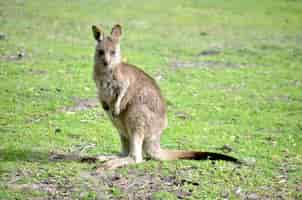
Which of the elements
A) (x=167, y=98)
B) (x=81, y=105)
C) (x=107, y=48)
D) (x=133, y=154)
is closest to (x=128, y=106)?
(x=133, y=154)

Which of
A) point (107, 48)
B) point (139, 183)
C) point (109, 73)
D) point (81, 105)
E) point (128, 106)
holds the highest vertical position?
point (107, 48)

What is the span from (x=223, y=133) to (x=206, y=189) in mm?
2086

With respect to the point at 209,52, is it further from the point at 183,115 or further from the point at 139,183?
the point at 139,183

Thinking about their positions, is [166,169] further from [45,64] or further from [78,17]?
[78,17]

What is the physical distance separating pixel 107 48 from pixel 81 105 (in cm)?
265

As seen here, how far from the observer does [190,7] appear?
1844 cm

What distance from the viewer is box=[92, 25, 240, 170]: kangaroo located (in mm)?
5453

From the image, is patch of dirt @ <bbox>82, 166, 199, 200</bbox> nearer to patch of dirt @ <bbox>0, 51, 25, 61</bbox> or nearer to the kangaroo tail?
the kangaroo tail

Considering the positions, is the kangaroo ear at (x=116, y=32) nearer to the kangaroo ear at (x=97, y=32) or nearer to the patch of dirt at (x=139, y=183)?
the kangaroo ear at (x=97, y=32)

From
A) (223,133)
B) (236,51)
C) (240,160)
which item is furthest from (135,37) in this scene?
(240,160)

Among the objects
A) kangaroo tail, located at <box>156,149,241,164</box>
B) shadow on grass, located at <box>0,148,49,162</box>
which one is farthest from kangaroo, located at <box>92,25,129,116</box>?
shadow on grass, located at <box>0,148,49,162</box>

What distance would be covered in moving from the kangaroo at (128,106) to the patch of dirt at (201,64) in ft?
17.2

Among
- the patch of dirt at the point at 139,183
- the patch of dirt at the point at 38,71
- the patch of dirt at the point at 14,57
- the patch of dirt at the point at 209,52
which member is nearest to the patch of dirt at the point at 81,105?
the patch of dirt at the point at 38,71

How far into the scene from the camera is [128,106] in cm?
550
